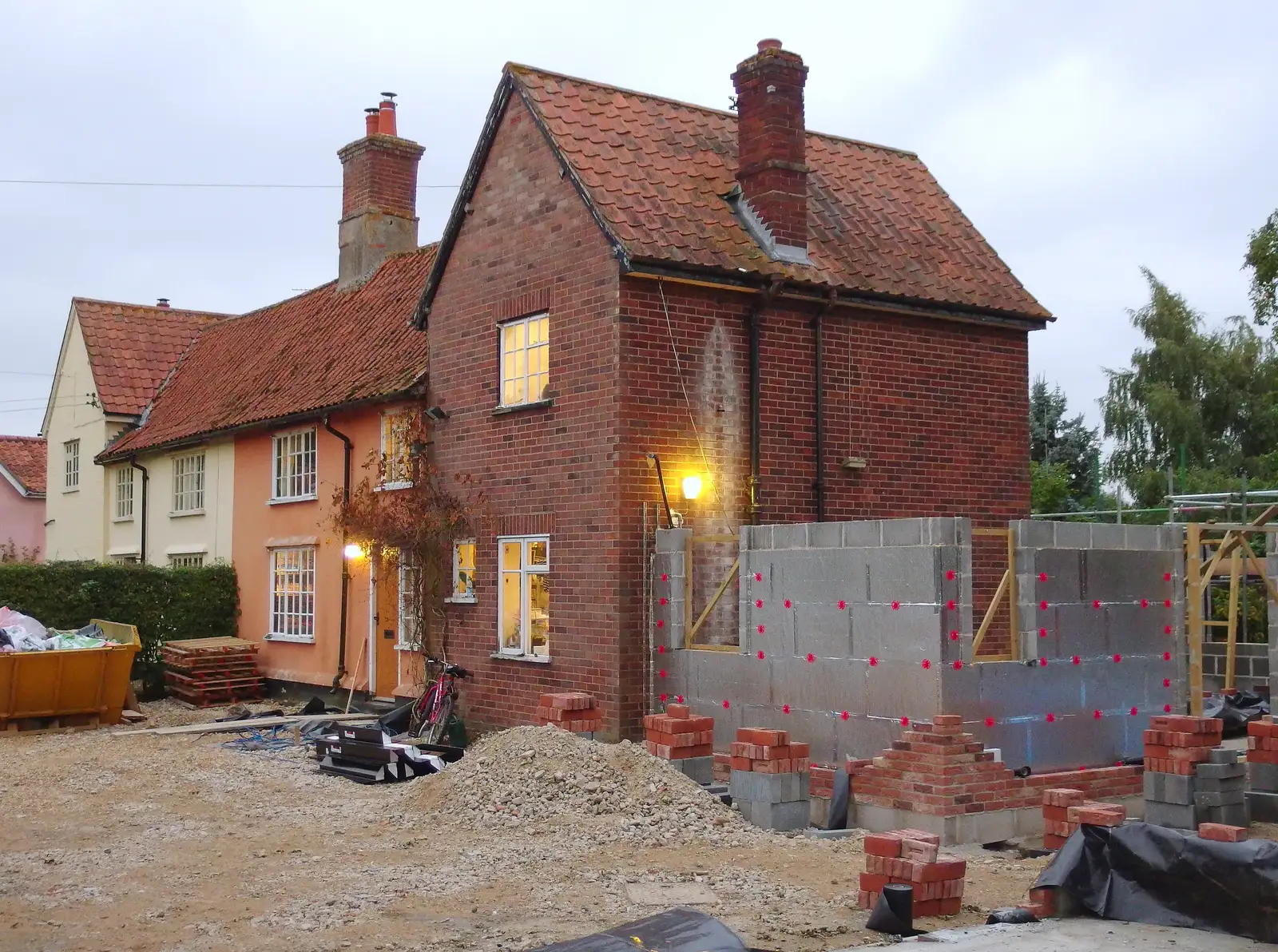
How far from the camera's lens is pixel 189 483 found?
25.4 metres

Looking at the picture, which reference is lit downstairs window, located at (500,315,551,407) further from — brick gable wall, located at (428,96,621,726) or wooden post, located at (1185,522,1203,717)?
wooden post, located at (1185,522,1203,717)

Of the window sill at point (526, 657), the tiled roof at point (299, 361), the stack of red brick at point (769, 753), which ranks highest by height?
the tiled roof at point (299, 361)

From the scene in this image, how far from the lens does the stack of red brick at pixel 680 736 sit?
12211mm

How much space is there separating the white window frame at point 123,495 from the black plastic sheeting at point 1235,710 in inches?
812

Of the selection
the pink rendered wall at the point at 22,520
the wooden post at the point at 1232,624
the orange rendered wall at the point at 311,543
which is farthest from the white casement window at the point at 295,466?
the pink rendered wall at the point at 22,520

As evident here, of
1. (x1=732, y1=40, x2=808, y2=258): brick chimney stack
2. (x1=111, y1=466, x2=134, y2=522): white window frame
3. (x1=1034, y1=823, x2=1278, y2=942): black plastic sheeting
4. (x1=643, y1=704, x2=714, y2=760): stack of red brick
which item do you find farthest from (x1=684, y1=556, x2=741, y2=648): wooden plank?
(x1=111, y1=466, x2=134, y2=522): white window frame

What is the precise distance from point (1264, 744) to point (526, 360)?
9.04 metres

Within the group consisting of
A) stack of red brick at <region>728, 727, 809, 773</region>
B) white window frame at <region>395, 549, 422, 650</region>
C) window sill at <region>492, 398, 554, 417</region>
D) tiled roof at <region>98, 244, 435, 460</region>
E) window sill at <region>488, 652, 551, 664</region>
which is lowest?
stack of red brick at <region>728, 727, 809, 773</region>

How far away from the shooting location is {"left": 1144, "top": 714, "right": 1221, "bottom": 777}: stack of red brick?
11.1 m

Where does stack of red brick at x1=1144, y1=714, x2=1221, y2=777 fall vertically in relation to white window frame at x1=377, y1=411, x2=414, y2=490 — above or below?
below

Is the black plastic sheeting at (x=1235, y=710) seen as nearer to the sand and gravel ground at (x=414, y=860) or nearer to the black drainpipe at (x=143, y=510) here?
the sand and gravel ground at (x=414, y=860)

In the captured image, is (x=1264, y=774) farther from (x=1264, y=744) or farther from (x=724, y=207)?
(x=724, y=207)

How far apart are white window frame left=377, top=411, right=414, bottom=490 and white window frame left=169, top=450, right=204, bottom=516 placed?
7.11m

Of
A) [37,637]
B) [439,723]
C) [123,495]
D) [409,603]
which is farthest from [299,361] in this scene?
[439,723]
